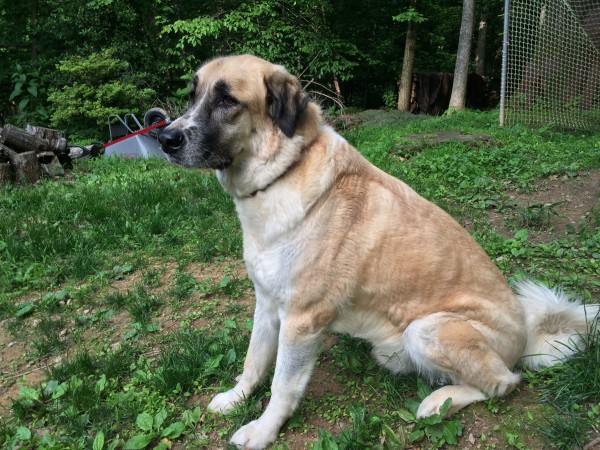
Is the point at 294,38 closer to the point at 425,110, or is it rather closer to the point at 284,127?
the point at 425,110

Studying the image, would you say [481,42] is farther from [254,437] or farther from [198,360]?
[254,437]

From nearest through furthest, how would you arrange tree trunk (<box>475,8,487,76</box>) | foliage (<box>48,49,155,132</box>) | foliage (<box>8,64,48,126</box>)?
1. foliage (<box>48,49,155,132</box>)
2. foliage (<box>8,64,48,126</box>)
3. tree trunk (<box>475,8,487,76</box>)

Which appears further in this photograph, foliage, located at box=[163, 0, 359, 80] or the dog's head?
foliage, located at box=[163, 0, 359, 80]

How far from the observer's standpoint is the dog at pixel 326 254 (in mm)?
2291

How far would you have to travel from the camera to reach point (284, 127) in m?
2.30

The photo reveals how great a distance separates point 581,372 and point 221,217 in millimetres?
3710

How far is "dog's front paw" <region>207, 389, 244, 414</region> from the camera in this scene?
2539mm

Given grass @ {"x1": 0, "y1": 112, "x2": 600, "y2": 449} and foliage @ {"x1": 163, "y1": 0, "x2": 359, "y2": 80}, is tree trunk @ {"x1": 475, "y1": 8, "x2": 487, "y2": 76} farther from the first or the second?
grass @ {"x1": 0, "y1": 112, "x2": 600, "y2": 449}

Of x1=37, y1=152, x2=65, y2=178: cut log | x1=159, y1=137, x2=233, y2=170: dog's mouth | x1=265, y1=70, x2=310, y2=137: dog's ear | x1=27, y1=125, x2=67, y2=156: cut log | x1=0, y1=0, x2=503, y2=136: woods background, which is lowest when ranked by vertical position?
x1=37, y1=152, x2=65, y2=178: cut log

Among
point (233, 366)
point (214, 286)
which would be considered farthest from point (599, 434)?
point (214, 286)

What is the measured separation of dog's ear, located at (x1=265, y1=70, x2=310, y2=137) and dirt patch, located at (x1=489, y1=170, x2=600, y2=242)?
9.40ft

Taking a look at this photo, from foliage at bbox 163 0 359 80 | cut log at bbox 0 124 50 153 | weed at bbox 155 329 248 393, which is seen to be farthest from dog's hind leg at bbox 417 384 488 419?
foliage at bbox 163 0 359 80

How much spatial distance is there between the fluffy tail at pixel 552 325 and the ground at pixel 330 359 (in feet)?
0.75

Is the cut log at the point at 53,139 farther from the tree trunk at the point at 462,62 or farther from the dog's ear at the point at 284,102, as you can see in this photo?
the tree trunk at the point at 462,62
